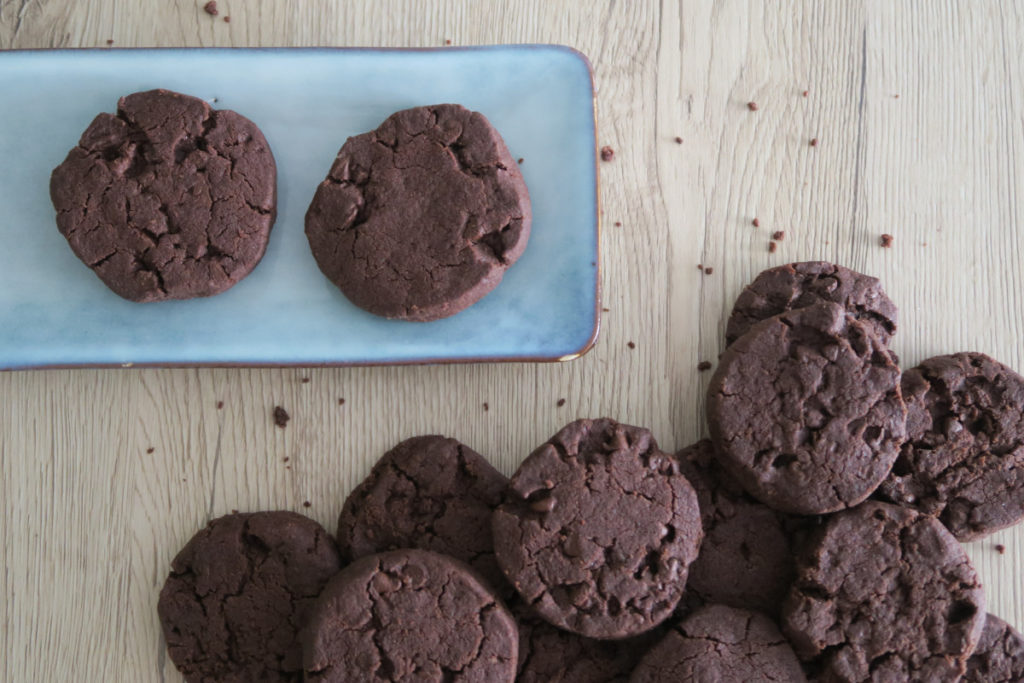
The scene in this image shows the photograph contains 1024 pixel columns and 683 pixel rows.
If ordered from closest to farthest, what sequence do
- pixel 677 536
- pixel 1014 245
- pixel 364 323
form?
1. pixel 677 536
2. pixel 364 323
3. pixel 1014 245

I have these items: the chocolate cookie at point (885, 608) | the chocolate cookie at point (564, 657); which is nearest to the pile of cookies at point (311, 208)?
the chocolate cookie at point (564, 657)

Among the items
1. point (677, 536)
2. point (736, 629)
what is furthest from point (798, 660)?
point (677, 536)

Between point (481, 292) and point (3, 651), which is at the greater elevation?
point (481, 292)

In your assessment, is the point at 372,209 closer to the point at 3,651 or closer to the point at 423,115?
the point at 423,115

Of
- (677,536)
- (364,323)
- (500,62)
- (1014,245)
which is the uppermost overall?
(500,62)

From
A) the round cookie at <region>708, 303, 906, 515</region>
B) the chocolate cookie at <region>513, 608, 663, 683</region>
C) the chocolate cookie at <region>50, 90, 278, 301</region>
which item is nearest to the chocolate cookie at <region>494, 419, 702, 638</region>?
the chocolate cookie at <region>513, 608, 663, 683</region>

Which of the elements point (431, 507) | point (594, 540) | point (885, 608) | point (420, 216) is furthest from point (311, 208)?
point (885, 608)

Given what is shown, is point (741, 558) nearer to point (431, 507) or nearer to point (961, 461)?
point (961, 461)
